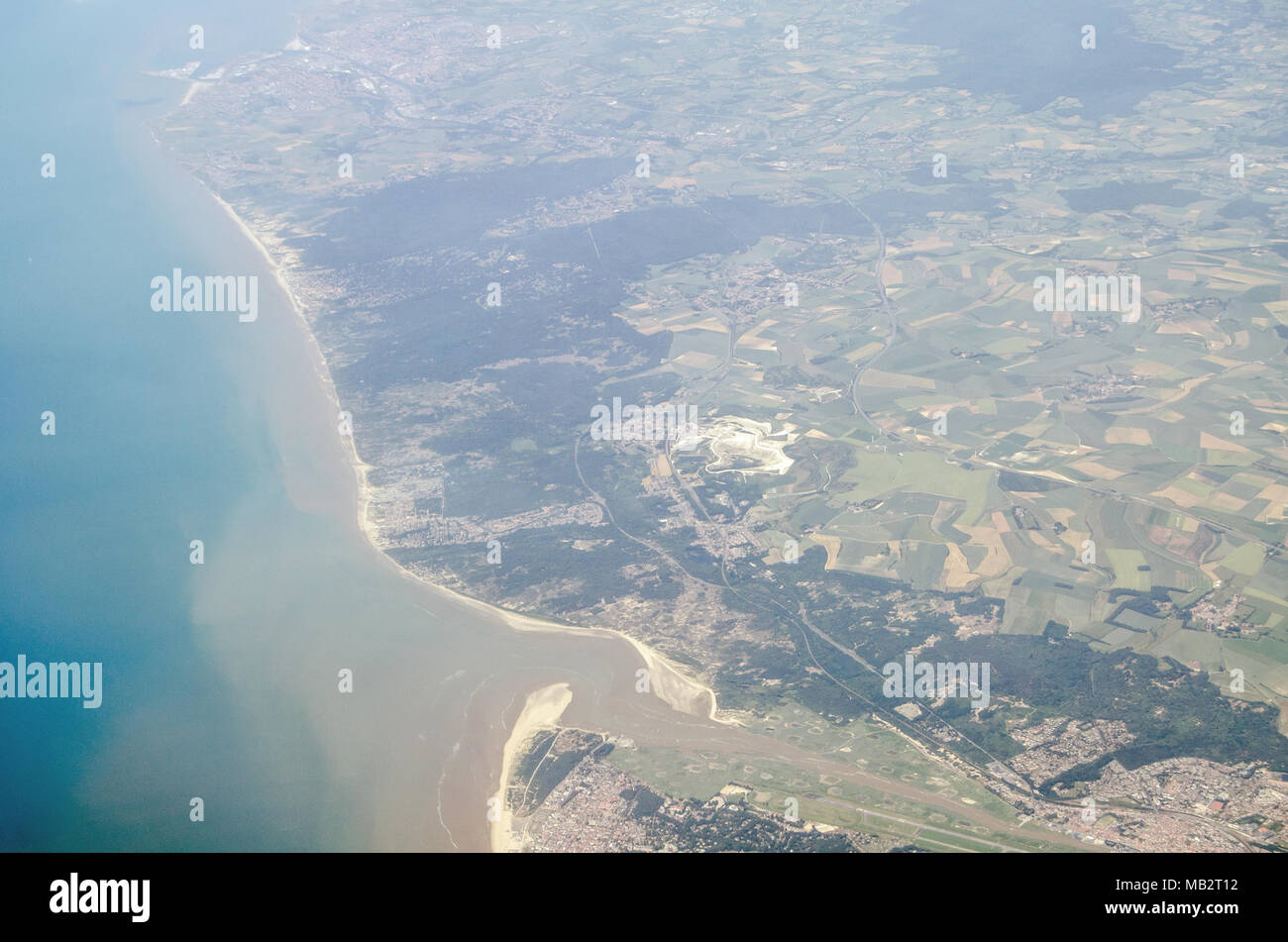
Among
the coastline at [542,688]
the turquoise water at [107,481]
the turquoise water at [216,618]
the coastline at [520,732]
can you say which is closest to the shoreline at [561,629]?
the coastline at [542,688]

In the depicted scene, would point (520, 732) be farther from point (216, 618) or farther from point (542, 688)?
point (216, 618)

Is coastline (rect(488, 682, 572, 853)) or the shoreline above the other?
the shoreline

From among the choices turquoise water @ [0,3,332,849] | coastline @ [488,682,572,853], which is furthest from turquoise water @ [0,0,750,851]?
coastline @ [488,682,572,853]

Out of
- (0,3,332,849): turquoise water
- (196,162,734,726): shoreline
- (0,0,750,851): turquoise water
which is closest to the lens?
(0,0,750,851): turquoise water

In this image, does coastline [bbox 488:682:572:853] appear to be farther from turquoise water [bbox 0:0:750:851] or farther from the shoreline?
the shoreline

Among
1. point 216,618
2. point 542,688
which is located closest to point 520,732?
point 542,688

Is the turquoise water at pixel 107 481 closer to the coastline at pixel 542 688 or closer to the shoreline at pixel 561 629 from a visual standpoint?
the shoreline at pixel 561 629

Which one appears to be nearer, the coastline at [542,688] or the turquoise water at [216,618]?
the turquoise water at [216,618]

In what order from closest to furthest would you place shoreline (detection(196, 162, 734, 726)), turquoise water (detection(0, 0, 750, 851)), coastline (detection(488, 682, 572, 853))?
coastline (detection(488, 682, 572, 853)) → turquoise water (detection(0, 0, 750, 851)) → shoreline (detection(196, 162, 734, 726))
